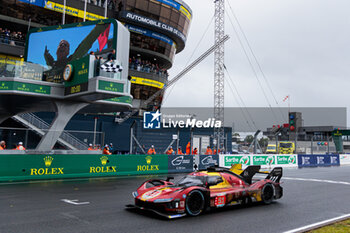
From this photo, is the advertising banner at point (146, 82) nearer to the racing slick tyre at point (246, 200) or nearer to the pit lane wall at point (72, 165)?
the pit lane wall at point (72, 165)

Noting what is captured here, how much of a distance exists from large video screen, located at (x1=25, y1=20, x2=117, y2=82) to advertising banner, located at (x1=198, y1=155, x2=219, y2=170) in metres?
10.2

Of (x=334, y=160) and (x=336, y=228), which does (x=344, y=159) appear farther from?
(x=336, y=228)

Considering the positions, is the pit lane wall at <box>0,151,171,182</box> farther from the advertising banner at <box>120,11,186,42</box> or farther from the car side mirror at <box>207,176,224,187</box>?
the advertising banner at <box>120,11,186,42</box>

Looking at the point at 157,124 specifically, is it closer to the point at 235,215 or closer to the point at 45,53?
Result: the point at 45,53

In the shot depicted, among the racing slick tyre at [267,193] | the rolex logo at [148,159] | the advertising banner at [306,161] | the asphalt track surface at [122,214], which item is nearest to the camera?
the asphalt track surface at [122,214]

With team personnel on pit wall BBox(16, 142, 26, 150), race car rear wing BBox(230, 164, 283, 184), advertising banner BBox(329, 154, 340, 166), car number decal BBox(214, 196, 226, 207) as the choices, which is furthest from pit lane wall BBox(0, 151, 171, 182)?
advertising banner BBox(329, 154, 340, 166)

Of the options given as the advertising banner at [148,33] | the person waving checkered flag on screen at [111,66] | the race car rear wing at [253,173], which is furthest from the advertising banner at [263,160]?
the advertising banner at [148,33]

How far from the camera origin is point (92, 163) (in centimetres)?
1698

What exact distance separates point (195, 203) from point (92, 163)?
10.5 m

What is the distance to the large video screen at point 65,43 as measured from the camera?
20922mm

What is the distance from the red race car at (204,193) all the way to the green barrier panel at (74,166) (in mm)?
8461

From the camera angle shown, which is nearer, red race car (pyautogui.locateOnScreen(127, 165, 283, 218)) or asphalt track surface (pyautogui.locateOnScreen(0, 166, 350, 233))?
asphalt track surface (pyautogui.locateOnScreen(0, 166, 350, 233))

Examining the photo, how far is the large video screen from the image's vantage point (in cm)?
2092

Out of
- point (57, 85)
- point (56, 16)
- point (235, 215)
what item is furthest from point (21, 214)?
point (56, 16)
